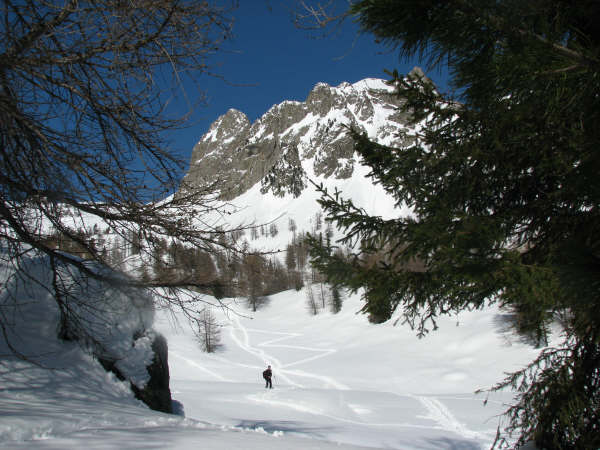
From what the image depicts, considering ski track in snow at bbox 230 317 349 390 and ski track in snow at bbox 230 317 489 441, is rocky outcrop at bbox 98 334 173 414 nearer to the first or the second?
ski track in snow at bbox 230 317 489 441

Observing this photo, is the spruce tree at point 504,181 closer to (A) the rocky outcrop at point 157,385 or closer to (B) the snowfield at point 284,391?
(B) the snowfield at point 284,391

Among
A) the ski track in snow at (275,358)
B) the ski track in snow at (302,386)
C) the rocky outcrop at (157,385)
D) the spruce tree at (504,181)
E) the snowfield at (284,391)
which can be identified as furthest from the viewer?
the ski track in snow at (275,358)

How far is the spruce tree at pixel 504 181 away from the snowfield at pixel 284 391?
5.57 feet

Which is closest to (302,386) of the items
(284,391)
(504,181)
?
(284,391)

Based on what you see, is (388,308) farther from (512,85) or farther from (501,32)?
(501,32)

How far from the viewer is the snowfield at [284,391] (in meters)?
2.98

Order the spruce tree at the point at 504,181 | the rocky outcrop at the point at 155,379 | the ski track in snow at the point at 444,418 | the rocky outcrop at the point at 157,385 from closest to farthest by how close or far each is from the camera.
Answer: the spruce tree at the point at 504,181
the rocky outcrop at the point at 155,379
the rocky outcrop at the point at 157,385
the ski track in snow at the point at 444,418

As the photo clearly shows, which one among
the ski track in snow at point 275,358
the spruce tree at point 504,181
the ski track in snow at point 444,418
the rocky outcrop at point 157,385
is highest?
the spruce tree at point 504,181

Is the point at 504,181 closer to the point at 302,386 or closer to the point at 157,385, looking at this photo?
the point at 157,385

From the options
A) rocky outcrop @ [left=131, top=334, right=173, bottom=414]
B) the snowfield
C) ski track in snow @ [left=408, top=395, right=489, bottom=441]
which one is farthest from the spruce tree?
ski track in snow @ [left=408, top=395, right=489, bottom=441]

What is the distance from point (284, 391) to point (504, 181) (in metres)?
12.3

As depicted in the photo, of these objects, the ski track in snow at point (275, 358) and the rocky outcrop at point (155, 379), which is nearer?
the rocky outcrop at point (155, 379)

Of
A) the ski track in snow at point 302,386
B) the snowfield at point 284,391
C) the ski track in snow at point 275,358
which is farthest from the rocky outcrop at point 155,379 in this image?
the ski track in snow at point 275,358

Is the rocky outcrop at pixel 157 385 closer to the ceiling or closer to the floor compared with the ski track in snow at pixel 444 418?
closer to the ceiling
